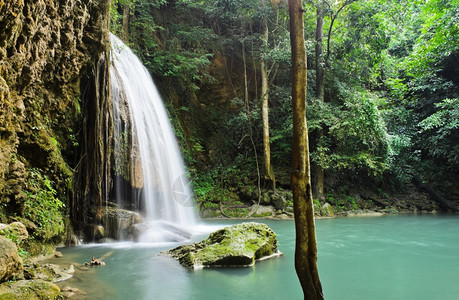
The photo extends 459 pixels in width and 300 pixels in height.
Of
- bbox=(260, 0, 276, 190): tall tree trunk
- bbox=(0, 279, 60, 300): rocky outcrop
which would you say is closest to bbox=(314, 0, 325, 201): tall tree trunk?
bbox=(260, 0, 276, 190): tall tree trunk

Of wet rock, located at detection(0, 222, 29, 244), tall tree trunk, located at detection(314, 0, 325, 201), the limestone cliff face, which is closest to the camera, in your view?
wet rock, located at detection(0, 222, 29, 244)

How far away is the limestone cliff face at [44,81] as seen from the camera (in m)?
4.72

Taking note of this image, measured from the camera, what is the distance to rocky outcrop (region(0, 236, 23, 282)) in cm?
329

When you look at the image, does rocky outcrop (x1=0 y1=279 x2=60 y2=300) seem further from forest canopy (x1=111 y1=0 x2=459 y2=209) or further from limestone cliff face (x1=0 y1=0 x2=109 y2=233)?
forest canopy (x1=111 y1=0 x2=459 y2=209)

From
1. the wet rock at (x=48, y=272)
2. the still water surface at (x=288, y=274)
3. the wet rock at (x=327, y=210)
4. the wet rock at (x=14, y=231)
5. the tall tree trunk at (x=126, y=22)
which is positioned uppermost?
the tall tree trunk at (x=126, y=22)

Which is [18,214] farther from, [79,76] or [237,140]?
[237,140]

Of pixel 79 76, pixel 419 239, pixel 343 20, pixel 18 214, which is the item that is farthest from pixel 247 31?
pixel 18 214

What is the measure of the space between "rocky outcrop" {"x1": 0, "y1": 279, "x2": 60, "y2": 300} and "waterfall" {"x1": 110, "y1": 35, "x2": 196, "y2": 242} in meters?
4.96

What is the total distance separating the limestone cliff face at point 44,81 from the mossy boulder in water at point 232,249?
3.28m

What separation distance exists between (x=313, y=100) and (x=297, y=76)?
11473mm

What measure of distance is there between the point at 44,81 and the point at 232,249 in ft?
18.6

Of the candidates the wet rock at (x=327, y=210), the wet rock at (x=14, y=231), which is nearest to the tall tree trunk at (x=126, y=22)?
the wet rock at (x=14, y=231)

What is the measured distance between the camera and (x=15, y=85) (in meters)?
5.25

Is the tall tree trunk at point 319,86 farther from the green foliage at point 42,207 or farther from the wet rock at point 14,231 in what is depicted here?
the wet rock at point 14,231
